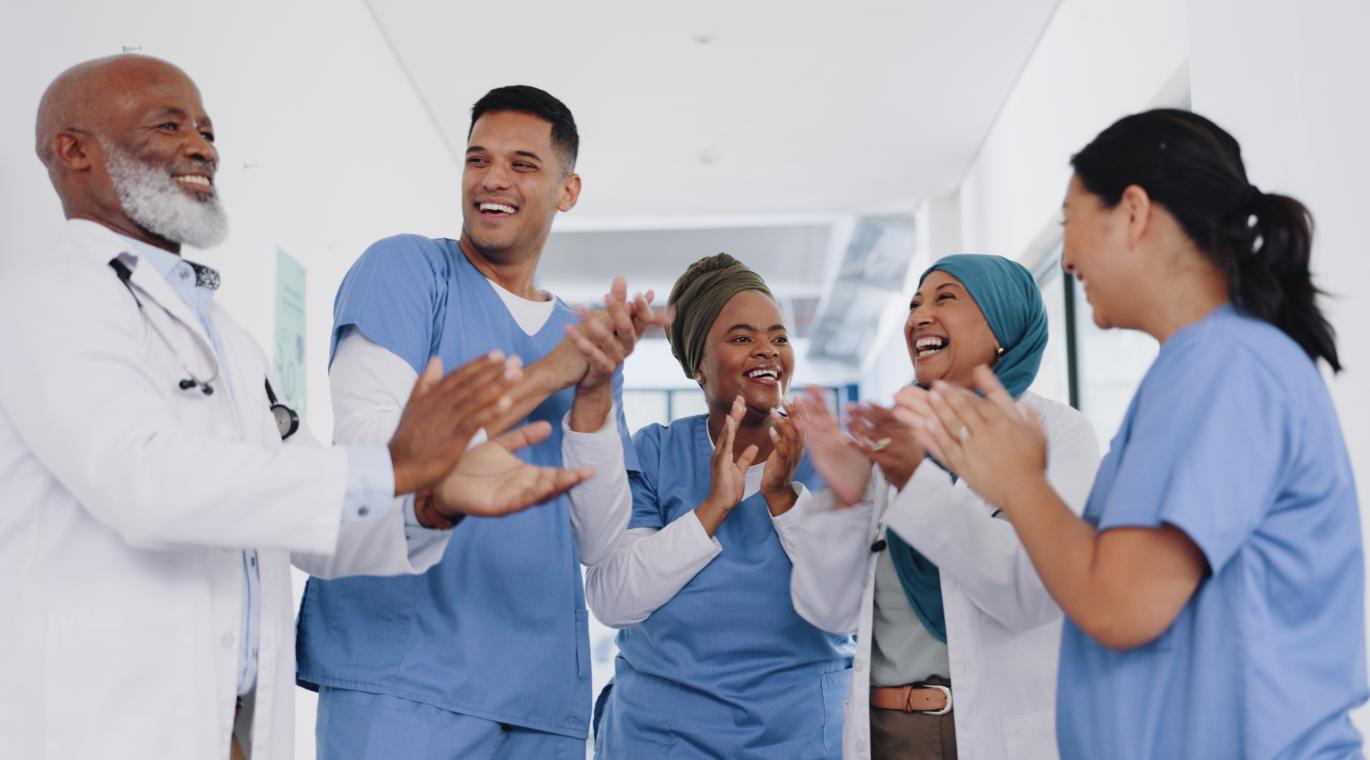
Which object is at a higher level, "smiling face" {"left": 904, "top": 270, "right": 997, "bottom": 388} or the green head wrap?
the green head wrap


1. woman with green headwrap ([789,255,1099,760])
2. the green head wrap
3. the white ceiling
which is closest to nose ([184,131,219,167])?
woman with green headwrap ([789,255,1099,760])

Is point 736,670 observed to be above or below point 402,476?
below

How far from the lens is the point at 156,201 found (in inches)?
68.6

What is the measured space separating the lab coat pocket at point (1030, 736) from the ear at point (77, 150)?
1638 millimetres

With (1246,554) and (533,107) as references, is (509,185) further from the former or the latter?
(1246,554)

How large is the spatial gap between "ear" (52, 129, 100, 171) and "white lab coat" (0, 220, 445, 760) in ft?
0.57

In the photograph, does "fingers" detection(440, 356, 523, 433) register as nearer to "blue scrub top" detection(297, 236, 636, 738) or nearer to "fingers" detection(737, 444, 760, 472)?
"blue scrub top" detection(297, 236, 636, 738)

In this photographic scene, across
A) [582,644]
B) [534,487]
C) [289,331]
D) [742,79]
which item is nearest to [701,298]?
[582,644]

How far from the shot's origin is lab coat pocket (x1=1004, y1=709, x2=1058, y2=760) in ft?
6.33

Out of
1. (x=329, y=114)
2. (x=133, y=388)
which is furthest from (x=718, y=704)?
(x=329, y=114)

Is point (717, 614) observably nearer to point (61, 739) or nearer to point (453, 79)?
point (61, 739)

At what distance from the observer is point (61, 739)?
1.43 m

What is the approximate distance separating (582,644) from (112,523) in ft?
3.03

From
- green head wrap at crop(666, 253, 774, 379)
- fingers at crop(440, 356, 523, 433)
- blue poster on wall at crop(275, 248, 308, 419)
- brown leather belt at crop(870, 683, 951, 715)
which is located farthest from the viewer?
blue poster on wall at crop(275, 248, 308, 419)
